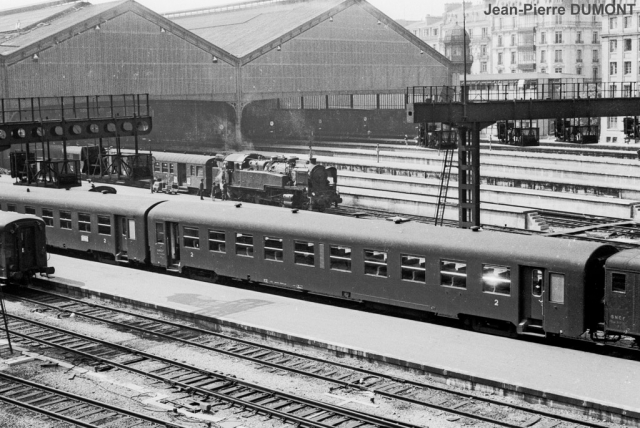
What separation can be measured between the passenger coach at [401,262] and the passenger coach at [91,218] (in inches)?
50.7

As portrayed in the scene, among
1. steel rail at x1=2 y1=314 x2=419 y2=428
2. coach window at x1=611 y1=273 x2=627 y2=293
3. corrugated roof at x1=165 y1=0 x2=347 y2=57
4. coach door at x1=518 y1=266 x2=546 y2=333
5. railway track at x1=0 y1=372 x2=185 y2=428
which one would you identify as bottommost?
railway track at x1=0 y1=372 x2=185 y2=428

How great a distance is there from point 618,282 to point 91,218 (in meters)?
19.4

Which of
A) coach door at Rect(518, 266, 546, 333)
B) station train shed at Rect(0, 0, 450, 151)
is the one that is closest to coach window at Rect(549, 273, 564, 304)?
coach door at Rect(518, 266, 546, 333)

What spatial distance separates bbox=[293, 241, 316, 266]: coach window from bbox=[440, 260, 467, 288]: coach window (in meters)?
4.17

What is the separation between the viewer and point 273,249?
24.7m

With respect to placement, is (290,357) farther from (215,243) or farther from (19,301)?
(19,301)

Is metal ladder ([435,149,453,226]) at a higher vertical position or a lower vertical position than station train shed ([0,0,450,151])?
lower

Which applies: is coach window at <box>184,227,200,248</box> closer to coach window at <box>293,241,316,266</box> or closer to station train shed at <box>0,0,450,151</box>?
coach window at <box>293,241,316,266</box>

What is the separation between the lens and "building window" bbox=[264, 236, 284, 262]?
2448cm

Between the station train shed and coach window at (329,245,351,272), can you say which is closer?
coach window at (329,245,351,272)

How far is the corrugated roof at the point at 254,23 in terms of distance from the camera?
226ft

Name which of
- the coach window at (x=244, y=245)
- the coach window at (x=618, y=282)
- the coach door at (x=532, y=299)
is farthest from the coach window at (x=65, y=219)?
the coach window at (x=618, y=282)

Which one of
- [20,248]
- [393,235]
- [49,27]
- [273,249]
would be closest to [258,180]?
[20,248]

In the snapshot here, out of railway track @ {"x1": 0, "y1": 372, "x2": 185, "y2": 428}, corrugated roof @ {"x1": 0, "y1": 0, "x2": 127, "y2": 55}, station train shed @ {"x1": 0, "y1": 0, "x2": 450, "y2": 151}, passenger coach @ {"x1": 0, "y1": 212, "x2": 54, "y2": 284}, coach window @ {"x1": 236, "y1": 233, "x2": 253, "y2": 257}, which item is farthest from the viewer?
station train shed @ {"x1": 0, "y1": 0, "x2": 450, "y2": 151}
